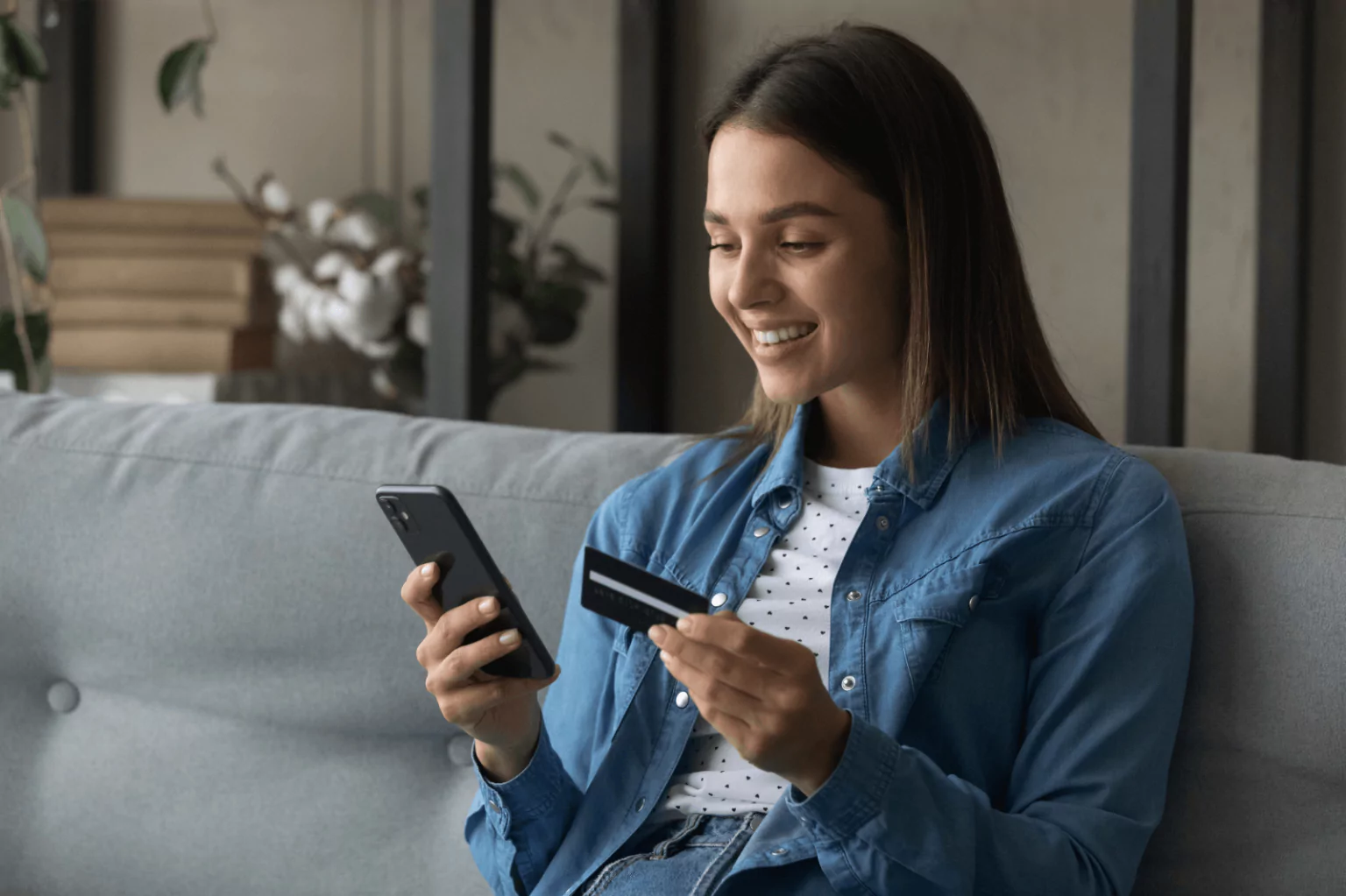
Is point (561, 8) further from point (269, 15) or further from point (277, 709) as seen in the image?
point (277, 709)

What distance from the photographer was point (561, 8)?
235cm

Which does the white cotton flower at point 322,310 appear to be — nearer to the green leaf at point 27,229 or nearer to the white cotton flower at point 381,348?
the white cotton flower at point 381,348

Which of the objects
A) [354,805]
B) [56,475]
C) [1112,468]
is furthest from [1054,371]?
[56,475]

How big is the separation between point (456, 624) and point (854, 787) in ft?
0.91

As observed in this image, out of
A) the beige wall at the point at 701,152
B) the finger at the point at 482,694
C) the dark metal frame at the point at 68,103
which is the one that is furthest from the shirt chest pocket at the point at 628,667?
the dark metal frame at the point at 68,103

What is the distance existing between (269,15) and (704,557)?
5.86 ft

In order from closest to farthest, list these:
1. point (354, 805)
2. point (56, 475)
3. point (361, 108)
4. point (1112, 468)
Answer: point (1112, 468) < point (354, 805) < point (56, 475) < point (361, 108)

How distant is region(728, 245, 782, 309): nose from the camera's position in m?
0.97

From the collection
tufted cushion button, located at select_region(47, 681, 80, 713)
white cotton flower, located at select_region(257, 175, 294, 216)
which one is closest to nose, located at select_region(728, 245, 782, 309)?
tufted cushion button, located at select_region(47, 681, 80, 713)

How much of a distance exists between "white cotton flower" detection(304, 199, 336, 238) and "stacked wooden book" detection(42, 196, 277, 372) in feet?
0.28

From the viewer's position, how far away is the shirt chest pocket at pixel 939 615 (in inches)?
36.4

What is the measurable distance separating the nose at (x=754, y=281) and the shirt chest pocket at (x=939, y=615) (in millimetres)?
233

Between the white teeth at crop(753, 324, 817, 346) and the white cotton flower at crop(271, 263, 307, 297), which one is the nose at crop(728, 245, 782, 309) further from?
the white cotton flower at crop(271, 263, 307, 297)

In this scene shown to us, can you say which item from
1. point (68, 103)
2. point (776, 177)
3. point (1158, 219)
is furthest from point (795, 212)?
point (68, 103)
